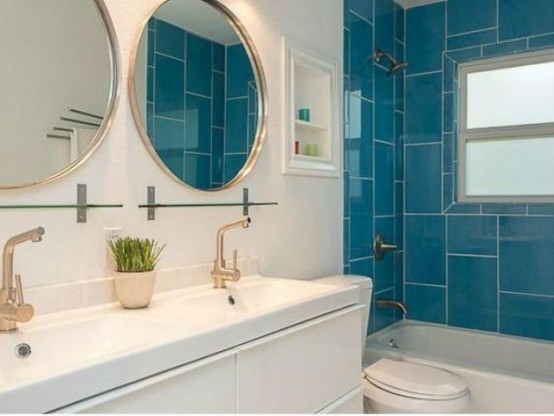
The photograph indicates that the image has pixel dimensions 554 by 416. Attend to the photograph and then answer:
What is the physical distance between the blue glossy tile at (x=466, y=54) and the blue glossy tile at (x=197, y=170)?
6.90ft

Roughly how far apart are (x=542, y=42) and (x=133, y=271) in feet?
9.06

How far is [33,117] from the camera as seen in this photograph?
1355mm

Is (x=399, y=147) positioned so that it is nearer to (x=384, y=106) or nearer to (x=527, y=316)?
(x=384, y=106)

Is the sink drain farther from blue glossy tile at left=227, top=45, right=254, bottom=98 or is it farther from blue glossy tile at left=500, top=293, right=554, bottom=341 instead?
blue glossy tile at left=500, top=293, right=554, bottom=341

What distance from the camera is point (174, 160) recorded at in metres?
1.75

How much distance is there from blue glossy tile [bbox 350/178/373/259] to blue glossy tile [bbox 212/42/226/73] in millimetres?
1118

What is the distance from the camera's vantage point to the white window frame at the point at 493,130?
3010mm

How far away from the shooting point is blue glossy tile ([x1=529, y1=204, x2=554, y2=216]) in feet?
9.61

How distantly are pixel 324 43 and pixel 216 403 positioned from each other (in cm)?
197

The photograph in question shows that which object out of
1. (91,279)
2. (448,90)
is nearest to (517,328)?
(448,90)

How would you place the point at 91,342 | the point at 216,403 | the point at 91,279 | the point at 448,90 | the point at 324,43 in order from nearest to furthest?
the point at 216,403 < the point at 91,342 < the point at 91,279 < the point at 324,43 < the point at 448,90

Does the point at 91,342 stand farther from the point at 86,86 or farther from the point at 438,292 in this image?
the point at 438,292

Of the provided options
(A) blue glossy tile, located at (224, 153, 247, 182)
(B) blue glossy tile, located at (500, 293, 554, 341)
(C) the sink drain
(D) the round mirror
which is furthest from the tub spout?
(C) the sink drain

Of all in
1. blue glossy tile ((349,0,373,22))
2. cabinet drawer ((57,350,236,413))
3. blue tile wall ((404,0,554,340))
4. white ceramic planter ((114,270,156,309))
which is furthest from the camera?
blue tile wall ((404,0,554,340))
